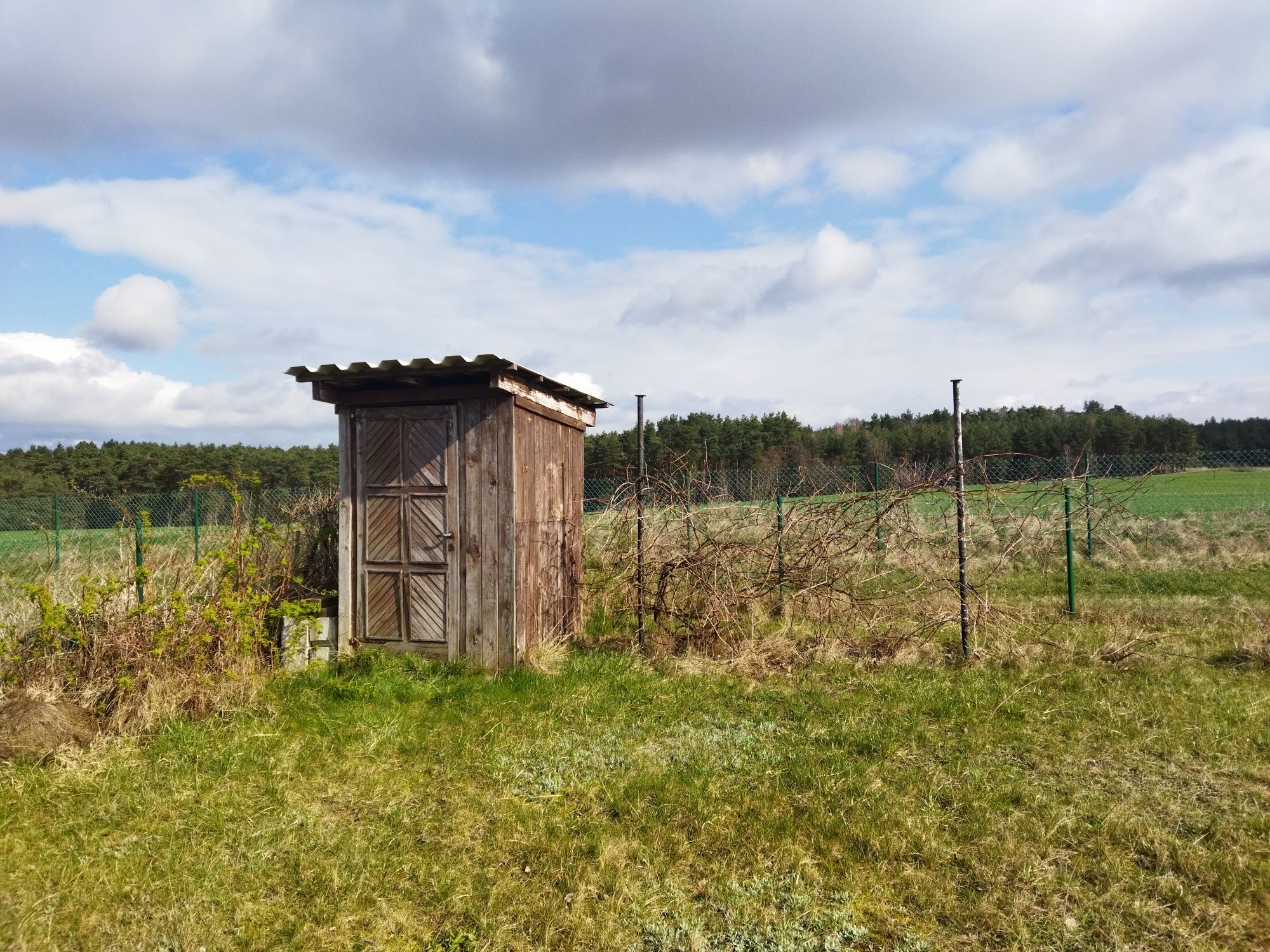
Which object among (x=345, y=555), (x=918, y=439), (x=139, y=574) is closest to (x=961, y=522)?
(x=345, y=555)

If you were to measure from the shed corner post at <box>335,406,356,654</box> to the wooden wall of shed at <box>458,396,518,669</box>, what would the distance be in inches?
46.9

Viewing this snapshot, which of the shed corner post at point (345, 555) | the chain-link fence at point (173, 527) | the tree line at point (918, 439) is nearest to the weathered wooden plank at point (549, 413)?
the shed corner post at point (345, 555)

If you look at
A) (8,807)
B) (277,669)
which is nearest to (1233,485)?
(277,669)

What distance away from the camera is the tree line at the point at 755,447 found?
33219 mm

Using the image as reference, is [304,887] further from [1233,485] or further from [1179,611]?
[1233,485]

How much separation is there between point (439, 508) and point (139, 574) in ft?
8.24

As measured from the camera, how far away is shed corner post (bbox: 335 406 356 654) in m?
7.32

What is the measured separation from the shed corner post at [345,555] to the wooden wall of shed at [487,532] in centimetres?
119

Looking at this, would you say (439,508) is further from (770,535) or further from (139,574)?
(770,535)

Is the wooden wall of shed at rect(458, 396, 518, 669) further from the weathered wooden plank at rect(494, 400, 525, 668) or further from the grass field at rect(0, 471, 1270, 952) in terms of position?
the grass field at rect(0, 471, 1270, 952)

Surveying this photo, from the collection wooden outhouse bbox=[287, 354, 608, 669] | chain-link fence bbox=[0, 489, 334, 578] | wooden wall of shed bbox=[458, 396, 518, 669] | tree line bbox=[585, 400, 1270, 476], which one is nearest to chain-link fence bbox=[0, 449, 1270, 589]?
chain-link fence bbox=[0, 489, 334, 578]

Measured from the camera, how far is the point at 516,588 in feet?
22.9

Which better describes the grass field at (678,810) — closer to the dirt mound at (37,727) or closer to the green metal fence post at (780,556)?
the dirt mound at (37,727)

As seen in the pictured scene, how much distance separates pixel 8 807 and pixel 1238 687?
879 centimetres
